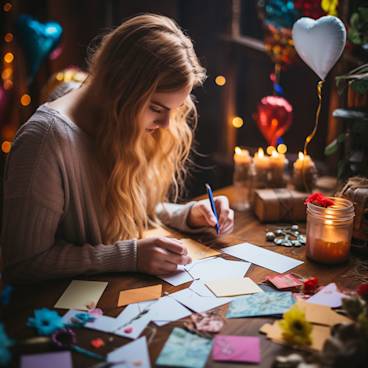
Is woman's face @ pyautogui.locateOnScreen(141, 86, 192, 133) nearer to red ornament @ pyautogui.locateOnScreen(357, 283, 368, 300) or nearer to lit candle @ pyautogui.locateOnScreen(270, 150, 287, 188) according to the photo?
lit candle @ pyautogui.locateOnScreen(270, 150, 287, 188)

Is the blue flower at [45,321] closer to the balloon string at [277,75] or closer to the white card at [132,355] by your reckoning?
the white card at [132,355]

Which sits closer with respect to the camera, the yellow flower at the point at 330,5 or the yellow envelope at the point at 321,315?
the yellow envelope at the point at 321,315

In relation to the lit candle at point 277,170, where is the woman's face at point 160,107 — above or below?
above

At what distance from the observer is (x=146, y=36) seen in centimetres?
122

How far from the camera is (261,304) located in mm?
1011

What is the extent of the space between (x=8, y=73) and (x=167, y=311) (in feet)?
7.71

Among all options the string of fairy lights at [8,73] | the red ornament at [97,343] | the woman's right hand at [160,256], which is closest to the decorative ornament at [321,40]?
the woman's right hand at [160,256]

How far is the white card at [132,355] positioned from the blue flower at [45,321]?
0.47 ft

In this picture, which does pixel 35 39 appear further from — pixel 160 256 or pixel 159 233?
pixel 160 256

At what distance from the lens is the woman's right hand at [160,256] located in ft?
3.76

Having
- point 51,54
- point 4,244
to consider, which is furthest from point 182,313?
point 51,54

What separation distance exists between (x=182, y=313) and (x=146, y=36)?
74 cm

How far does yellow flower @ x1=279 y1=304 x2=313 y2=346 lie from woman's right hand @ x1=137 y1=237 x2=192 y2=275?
0.35m

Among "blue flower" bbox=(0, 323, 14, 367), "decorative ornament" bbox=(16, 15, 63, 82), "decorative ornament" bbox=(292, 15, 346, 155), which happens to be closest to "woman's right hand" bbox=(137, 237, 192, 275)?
"blue flower" bbox=(0, 323, 14, 367)
